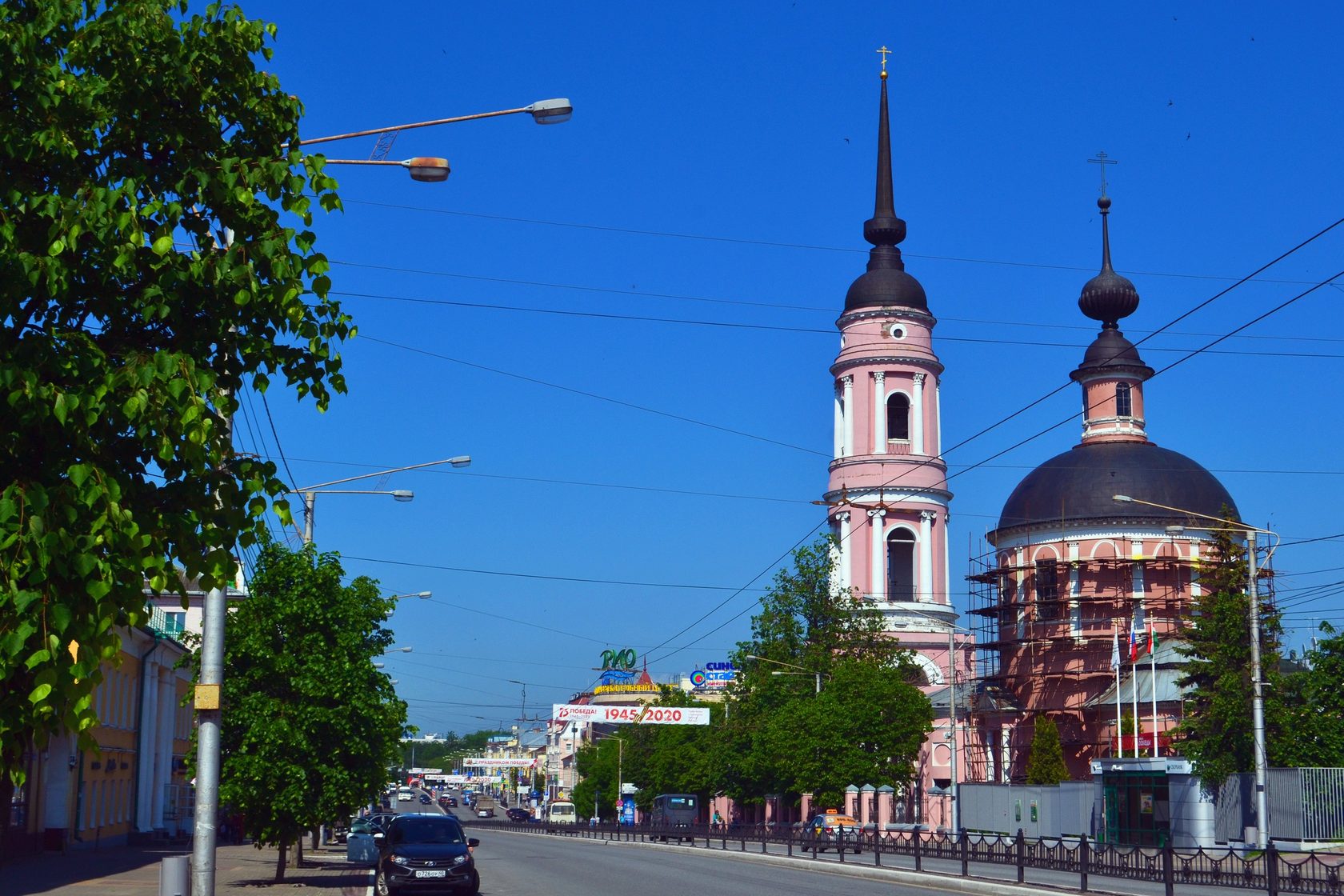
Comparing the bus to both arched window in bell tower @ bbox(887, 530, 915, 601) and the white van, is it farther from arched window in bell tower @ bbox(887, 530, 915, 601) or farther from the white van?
the white van

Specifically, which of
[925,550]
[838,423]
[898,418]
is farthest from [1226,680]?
[838,423]

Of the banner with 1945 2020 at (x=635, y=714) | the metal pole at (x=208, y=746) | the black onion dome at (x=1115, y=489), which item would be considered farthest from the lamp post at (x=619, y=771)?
the metal pole at (x=208, y=746)

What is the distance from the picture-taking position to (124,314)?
9.02 m

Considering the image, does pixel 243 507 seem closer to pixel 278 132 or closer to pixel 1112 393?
pixel 278 132

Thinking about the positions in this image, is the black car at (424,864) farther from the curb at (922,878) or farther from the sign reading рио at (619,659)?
the sign reading рио at (619,659)

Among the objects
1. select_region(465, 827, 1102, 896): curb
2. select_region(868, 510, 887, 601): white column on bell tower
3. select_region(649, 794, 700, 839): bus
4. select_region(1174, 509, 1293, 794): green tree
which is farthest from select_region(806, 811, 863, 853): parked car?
select_region(868, 510, 887, 601): white column on bell tower

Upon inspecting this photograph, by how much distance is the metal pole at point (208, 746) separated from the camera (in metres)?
16.3

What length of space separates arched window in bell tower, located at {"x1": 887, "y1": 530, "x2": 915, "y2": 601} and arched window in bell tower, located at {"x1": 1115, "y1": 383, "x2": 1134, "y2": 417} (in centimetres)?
1303

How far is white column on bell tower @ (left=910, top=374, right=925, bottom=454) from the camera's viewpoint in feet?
273

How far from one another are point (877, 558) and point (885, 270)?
1583cm

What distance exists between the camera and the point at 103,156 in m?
8.93

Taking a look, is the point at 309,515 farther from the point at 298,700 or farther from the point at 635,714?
the point at 635,714

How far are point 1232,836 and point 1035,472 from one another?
34895 millimetres

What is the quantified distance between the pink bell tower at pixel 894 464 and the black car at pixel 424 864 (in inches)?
2164
